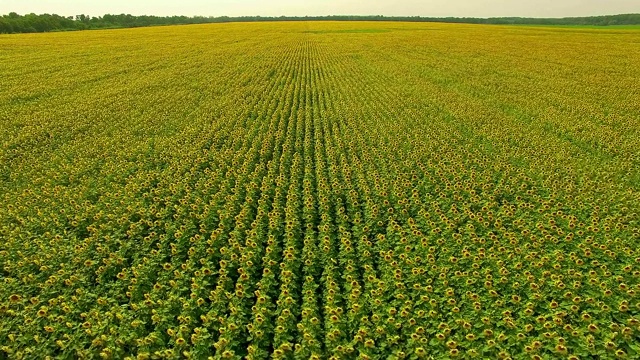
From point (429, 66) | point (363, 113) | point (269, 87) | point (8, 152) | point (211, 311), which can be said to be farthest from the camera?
point (429, 66)

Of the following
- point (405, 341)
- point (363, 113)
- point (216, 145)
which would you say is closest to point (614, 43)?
point (363, 113)

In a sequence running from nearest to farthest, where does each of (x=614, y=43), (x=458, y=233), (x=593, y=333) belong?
(x=593, y=333) < (x=458, y=233) < (x=614, y=43)

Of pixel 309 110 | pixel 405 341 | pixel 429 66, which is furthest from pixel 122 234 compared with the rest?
pixel 429 66

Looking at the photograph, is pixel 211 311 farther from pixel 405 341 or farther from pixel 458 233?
pixel 458 233

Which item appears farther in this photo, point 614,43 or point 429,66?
point 614,43

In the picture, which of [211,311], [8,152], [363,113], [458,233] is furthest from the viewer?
[363,113]

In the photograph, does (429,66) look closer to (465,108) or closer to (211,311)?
(465,108)

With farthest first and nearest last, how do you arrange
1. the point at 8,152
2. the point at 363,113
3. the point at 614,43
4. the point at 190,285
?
the point at 614,43
the point at 363,113
the point at 8,152
the point at 190,285
